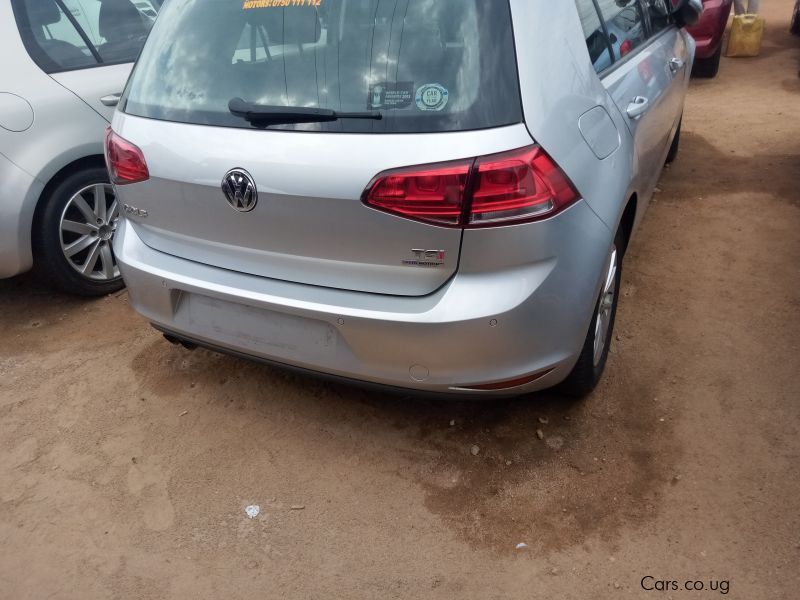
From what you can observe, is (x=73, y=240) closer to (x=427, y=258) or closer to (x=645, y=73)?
(x=427, y=258)

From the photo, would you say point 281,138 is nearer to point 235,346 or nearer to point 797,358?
point 235,346

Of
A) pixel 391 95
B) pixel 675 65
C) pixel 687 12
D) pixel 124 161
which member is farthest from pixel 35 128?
pixel 687 12

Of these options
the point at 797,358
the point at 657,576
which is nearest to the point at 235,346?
the point at 657,576

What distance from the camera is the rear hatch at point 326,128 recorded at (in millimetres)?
2072

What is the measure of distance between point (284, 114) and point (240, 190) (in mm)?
278

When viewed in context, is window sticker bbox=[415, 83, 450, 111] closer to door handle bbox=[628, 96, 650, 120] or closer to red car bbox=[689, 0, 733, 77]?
door handle bbox=[628, 96, 650, 120]

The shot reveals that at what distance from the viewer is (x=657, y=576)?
2.14 metres

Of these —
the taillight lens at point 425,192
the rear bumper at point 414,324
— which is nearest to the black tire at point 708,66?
the rear bumper at point 414,324

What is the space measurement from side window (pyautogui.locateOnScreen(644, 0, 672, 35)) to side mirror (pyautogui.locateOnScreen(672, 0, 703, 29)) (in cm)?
6

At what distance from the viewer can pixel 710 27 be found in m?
7.82

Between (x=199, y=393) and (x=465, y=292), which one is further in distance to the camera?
(x=199, y=393)

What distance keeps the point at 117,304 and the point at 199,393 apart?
3.92 feet

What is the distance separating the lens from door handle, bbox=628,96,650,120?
283cm

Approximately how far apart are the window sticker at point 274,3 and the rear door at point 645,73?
3.66 ft
